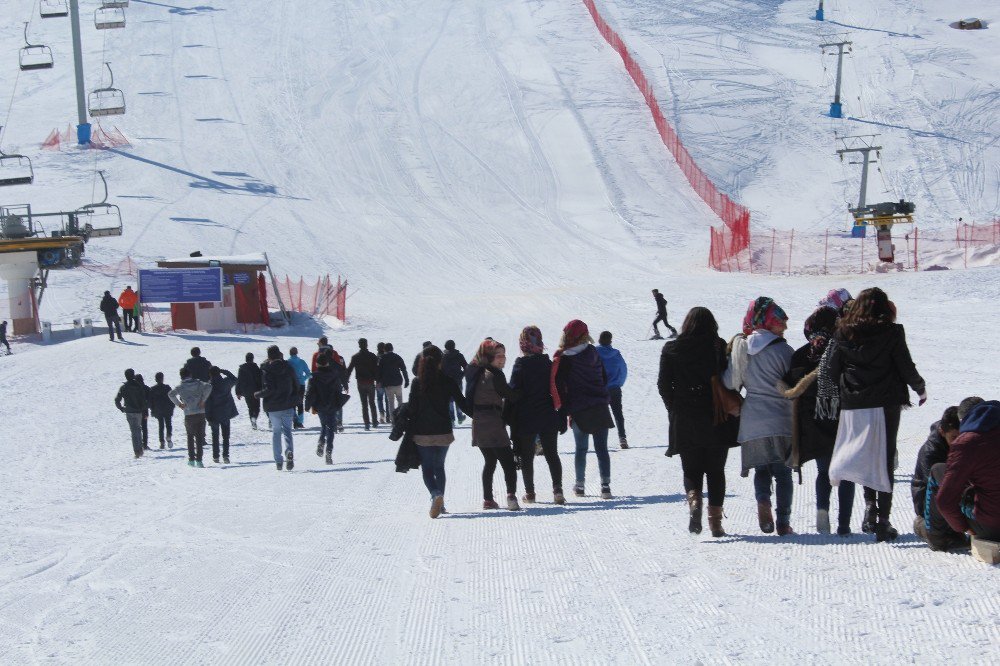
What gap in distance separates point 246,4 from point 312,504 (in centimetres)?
6394

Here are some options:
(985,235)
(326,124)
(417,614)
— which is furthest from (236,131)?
(417,614)

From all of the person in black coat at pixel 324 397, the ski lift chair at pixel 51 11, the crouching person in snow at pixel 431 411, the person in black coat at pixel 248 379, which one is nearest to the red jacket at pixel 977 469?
the crouching person in snow at pixel 431 411

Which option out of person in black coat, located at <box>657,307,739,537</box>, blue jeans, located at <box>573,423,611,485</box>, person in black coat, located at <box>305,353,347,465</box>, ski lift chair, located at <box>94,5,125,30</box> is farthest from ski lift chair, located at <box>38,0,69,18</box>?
person in black coat, located at <box>657,307,739,537</box>

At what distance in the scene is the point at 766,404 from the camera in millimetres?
7066

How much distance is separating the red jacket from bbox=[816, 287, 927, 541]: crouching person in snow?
637 millimetres

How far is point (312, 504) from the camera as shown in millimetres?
10617

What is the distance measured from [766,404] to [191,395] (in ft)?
32.4

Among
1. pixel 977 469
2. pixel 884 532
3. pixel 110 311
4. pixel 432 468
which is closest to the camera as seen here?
pixel 977 469

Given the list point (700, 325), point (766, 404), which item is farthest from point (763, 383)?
point (700, 325)

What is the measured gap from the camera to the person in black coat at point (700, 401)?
23.4ft

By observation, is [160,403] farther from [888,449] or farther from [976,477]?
[976,477]

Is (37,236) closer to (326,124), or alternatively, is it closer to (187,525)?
(326,124)

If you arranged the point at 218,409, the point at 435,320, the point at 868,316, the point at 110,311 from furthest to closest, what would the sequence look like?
the point at 435,320 → the point at 110,311 → the point at 218,409 → the point at 868,316

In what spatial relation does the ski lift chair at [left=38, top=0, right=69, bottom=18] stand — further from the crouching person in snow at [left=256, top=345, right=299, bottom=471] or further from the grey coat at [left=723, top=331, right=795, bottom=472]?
the grey coat at [left=723, top=331, right=795, bottom=472]
